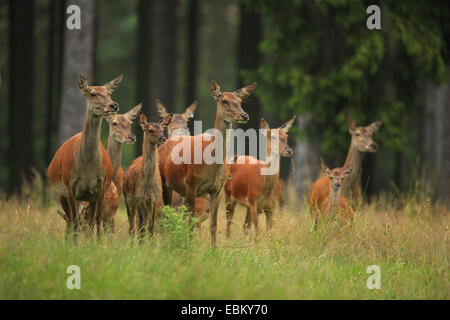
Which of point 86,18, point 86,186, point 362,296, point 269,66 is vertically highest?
point 86,18

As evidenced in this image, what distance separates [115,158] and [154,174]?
128 cm

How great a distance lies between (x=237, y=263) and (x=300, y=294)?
3.40ft

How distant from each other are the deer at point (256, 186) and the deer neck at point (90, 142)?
2.79m

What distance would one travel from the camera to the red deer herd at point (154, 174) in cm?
802

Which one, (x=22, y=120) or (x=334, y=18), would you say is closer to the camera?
(x=334, y=18)

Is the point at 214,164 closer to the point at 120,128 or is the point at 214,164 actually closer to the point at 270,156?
the point at 120,128


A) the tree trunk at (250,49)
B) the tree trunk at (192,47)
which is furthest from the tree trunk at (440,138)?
the tree trunk at (192,47)

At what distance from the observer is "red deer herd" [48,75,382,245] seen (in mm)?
8016

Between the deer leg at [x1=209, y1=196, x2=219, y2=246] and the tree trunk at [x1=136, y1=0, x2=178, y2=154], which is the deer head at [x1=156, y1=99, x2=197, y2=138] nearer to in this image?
the deer leg at [x1=209, y1=196, x2=219, y2=246]

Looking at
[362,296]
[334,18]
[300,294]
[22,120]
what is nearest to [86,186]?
[300,294]

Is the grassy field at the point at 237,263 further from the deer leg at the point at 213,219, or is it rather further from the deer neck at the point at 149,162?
the deer neck at the point at 149,162

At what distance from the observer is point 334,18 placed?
14.6 m
